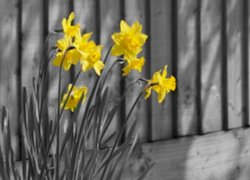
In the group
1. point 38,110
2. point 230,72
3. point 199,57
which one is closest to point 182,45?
point 199,57

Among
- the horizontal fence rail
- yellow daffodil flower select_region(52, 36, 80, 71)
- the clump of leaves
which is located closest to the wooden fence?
the horizontal fence rail

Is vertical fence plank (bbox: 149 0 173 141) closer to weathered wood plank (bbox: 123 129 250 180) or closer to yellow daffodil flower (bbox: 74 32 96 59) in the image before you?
weathered wood plank (bbox: 123 129 250 180)

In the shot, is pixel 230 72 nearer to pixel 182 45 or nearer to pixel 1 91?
pixel 182 45

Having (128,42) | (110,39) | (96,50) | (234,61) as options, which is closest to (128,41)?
(128,42)

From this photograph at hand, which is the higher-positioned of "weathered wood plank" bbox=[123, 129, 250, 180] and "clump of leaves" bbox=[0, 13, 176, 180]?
"clump of leaves" bbox=[0, 13, 176, 180]

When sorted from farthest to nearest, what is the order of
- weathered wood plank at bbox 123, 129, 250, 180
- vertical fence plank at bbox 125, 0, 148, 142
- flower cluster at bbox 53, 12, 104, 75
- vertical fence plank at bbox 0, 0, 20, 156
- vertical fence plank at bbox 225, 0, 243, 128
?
vertical fence plank at bbox 225, 0, 243, 128
weathered wood plank at bbox 123, 129, 250, 180
vertical fence plank at bbox 125, 0, 148, 142
vertical fence plank at bbox 0, 0, 20, 156
flower cluster at bbox 53, 12, 104, 75

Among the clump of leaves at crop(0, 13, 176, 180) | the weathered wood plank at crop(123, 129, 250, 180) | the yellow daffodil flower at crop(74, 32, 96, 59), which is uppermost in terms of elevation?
the yellow daffodil flower at crop(74, 32, 96, 59)

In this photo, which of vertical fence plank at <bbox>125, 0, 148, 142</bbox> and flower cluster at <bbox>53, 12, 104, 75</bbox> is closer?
flower cluster at <bbox>53, 12, 104, 75</bbox>
